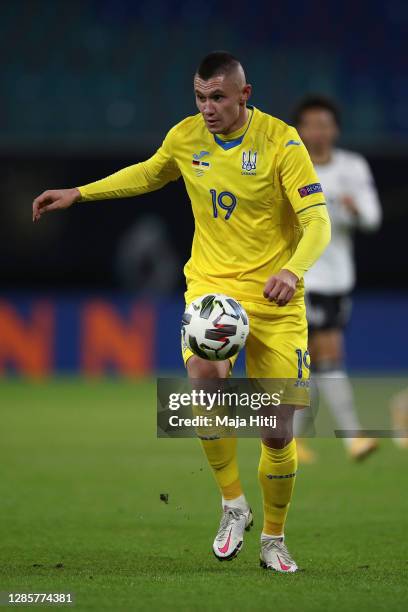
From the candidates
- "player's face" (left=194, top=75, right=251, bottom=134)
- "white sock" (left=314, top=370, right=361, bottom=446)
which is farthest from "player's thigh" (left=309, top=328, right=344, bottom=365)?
"player's face" (left=194, top=75, right=251, bottom=134)

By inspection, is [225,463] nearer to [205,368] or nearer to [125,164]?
[205,368]

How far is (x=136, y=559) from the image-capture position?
17.1 feet

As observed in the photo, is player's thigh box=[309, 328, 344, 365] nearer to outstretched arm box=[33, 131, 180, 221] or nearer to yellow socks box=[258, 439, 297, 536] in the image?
outstretched arm box=[33, 131, 180, 221]

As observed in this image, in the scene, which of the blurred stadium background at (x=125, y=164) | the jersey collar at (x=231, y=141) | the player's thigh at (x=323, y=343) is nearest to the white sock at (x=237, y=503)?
the jersey collar at (x=231, y=141)

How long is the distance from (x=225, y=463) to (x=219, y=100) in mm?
1514

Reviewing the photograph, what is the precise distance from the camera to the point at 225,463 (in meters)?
5.30

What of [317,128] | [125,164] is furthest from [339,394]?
[125,164]

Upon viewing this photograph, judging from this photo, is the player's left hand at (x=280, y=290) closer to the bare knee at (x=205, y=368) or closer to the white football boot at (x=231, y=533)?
the bare knee at (x=205, y=368)

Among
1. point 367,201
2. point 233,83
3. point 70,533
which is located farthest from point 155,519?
point 367,201

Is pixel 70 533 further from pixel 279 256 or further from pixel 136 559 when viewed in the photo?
→ pixel 279 256

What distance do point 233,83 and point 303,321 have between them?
40.8 inches

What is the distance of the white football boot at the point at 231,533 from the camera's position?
5.11m

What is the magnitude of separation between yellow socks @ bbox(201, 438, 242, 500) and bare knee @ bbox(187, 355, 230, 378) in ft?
1.11

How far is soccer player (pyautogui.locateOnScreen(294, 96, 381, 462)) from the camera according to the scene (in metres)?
8.80
